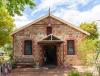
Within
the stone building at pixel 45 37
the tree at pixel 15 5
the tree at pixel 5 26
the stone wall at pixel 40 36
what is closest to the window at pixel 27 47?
the stone building at pixel 45 37

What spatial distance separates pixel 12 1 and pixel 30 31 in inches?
604

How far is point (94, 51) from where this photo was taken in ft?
58.8

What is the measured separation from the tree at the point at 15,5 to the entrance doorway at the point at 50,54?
15.9 meters

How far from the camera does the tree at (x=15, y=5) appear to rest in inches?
733

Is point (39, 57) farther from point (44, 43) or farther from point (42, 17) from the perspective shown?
point (42, 17)

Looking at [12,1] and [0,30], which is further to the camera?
[0,30]

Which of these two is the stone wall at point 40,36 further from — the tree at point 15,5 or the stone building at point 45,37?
the tree at point 15,5

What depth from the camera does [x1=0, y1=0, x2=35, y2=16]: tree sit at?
18609mm

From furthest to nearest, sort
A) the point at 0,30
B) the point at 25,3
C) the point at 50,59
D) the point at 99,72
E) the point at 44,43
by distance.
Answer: the point at 0,30 → the point at 50,59 → the point at 44,43 → the point at 25,3 → the point at 99,72

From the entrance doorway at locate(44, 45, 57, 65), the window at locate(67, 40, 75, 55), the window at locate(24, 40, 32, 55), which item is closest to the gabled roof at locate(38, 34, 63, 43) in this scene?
the window at locate(67, 40, 75, 55)

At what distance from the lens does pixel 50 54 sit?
1423 inches

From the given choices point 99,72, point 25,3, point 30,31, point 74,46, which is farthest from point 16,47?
point 99,72

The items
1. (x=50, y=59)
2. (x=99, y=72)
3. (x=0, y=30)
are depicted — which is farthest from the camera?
(x=0, y=30)

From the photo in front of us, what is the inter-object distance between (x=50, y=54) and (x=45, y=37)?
11.6 feet
